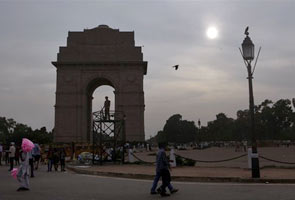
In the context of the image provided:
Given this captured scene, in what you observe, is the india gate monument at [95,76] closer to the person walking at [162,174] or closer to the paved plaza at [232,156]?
the paved plaza at [232,156]

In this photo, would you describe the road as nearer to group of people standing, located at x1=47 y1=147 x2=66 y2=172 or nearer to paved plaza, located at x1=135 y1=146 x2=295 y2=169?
paved plaza, located at x1=135 y1=146 x2=295 y2=169

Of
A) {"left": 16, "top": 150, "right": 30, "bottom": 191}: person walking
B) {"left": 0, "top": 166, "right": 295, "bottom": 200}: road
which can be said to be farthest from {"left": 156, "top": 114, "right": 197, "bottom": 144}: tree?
{"left": 16, "top": 150, "right": 30, "bottom": 191}: person walking

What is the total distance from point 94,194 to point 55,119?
4967 centimetres

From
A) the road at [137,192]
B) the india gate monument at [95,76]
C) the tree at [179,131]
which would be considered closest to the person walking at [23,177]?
the road at [137,192]

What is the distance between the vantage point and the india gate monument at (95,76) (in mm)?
58219

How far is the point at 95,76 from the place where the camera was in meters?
59.2

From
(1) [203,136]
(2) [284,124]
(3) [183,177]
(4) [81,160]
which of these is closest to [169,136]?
(1) [203,136]

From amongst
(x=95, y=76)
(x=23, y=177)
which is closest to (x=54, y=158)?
(x=23, y=177)

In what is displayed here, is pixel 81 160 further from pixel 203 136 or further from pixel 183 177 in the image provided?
pixel 203 136

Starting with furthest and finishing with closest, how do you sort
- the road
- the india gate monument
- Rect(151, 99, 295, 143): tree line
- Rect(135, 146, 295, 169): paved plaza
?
Rect(151, 99, 295, 143): tree line → the india gate monument → Rect(135, 146, 295, 169): paved plaza → the road

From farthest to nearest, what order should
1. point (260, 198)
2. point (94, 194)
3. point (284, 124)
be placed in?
point (284, 124)
point (94, 194)
point (260, 198)

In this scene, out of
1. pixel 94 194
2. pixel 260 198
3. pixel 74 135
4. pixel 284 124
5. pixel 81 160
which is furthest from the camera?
pixel 284 124

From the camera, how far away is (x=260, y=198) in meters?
9.29

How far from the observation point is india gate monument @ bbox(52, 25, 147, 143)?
58.2m
